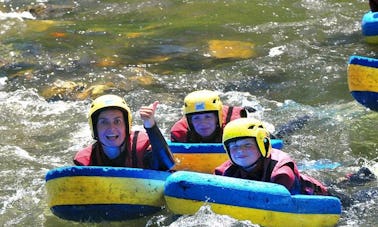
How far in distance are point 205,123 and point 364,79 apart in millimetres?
2403

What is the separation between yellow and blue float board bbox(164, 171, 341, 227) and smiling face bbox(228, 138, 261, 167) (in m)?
0.24

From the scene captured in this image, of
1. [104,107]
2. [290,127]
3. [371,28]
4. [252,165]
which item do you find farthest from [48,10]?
[252,165]

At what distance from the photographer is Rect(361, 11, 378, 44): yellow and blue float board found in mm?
12602

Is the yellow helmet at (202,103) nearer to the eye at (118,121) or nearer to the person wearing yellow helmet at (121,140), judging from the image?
the person wearing yellow helmet at (121,140)

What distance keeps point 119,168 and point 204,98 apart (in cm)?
169

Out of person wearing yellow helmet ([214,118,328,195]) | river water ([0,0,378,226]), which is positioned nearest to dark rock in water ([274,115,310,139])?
river water ([0,0,378,226])

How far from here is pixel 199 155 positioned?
7215 millimetres

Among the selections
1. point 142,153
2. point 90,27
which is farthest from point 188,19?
point 142,153

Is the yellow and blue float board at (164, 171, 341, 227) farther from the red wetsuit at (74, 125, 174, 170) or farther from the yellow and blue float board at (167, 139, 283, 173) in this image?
the yellow and blue float board at (167, 139, 283, 173)

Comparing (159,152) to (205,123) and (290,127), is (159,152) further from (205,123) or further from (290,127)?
(290,127)

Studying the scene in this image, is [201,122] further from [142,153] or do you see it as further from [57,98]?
[57,98]

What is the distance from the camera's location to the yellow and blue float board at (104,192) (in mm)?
6066

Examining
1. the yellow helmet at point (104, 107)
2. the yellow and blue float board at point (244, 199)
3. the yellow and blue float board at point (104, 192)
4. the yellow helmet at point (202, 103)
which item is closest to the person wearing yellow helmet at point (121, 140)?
the yellow helmet at point (104, 107)

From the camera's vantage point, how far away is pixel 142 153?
6.52 m
